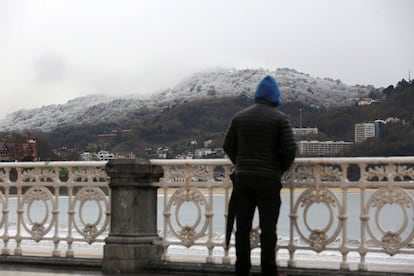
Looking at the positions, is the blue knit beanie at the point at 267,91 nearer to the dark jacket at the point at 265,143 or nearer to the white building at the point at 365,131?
the dark jacket at the point at 265,143

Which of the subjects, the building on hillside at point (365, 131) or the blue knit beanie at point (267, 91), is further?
the building on hillside at point (365, 131)

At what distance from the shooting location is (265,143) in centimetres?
695

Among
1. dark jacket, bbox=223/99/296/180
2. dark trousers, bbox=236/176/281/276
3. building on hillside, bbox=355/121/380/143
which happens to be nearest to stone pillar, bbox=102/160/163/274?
dark trousers, bbox=236/176/281/276

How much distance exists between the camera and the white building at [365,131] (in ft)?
167

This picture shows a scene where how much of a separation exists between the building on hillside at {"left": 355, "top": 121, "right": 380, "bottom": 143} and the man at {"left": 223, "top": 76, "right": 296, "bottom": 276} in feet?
140

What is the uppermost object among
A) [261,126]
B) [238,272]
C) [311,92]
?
[311,92]

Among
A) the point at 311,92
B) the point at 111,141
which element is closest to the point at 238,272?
the point at 111,141

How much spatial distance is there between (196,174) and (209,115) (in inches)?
2895

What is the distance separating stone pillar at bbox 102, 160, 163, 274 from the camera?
8.41 m

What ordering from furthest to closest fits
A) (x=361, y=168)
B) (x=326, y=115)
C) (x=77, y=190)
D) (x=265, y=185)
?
(x=326, y=115), (x=77, y=190), (x=361, y=168), (x=265, y=185)

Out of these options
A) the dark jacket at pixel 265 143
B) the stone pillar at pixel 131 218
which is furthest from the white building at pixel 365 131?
the dark jacket at pixel 265 143

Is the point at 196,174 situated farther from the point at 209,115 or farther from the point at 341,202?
the point at 209,115

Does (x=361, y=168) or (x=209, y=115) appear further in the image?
(x=209, y=115)

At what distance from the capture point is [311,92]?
109688 millimetres
